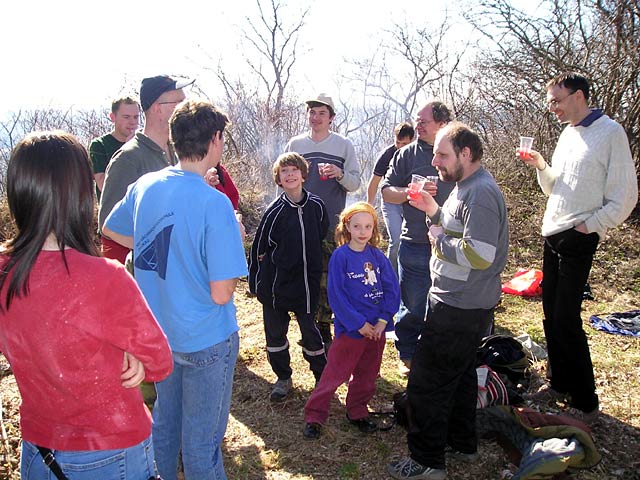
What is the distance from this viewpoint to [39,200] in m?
1.42

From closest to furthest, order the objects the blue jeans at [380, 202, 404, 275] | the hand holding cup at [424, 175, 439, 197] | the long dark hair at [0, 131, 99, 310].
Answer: the long dark hair at [0, 131, 99, 310], the hand holding cup at [424, 175, 439, 197], the blue jeans at [380, 202, 404, 275]

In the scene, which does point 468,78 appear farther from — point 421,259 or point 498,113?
point 421,259

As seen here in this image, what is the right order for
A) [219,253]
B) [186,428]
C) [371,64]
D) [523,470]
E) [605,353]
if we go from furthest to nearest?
[371,64] → [605,353] → [523,470] → [186,428] → [219,253]

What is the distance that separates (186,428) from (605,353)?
3813mm

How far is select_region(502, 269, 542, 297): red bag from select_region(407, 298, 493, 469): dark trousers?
11.2 ft

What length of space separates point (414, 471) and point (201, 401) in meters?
1.39

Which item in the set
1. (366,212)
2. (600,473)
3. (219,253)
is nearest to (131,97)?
(366,212)

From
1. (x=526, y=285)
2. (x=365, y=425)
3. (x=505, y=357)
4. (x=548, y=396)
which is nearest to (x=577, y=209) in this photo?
(x=505, y=357)

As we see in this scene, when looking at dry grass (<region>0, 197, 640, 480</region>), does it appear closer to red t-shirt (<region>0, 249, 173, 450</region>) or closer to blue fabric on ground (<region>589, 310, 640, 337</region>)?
blue fabric on ground (<region>589, 310, 640, 337</region>)

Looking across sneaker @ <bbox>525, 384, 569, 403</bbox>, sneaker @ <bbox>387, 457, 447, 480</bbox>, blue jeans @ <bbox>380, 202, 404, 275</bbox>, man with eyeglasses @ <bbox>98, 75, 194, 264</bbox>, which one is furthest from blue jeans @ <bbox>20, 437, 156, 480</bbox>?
blue jeans @ <bbox>380, 202, 404, 275</bbox>

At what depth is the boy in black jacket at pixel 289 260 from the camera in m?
3.62

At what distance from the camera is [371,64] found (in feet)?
61.7

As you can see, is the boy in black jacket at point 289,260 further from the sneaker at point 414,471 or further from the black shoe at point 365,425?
the sneaker at point 414,471

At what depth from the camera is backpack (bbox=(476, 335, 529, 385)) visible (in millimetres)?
3744
